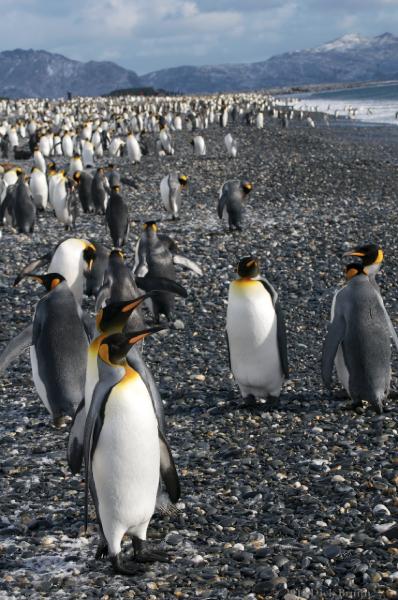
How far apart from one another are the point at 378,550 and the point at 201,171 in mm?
17887

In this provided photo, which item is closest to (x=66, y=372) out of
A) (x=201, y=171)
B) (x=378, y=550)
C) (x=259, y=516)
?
(x=259, y=516)

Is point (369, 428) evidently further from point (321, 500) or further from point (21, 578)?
point (21, 578)

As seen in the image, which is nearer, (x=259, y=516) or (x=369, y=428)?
(x=259, y=516)

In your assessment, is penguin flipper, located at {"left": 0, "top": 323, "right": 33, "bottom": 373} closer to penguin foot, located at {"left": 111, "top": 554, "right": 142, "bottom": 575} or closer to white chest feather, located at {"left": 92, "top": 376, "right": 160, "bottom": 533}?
white chest feather, located at {"left": 92, "top": 376, "right": 160, "bottom": 533}

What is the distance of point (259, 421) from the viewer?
5.46 metres

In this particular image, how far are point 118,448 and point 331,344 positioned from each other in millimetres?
2488

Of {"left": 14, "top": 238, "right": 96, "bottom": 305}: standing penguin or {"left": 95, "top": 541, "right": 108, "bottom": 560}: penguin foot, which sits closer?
{"left": 95, "top": 541, "right": 108, "bottom": 560}: penguin foot

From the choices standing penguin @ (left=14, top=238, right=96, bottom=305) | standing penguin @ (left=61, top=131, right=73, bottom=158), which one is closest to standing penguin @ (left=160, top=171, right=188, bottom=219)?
standing penguin @ (left=14, top=238, right=96, bottom=305)

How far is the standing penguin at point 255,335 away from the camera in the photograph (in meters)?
5.76

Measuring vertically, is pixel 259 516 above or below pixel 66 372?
below

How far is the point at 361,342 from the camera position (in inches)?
219

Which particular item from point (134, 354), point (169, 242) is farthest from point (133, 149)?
point (134, 354)

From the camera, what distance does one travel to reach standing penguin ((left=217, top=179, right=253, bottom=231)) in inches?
478

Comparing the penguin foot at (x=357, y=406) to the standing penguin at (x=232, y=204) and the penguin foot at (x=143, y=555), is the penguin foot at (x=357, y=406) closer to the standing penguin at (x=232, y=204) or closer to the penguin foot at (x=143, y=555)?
the penguin foot at (x=143, y=555)
